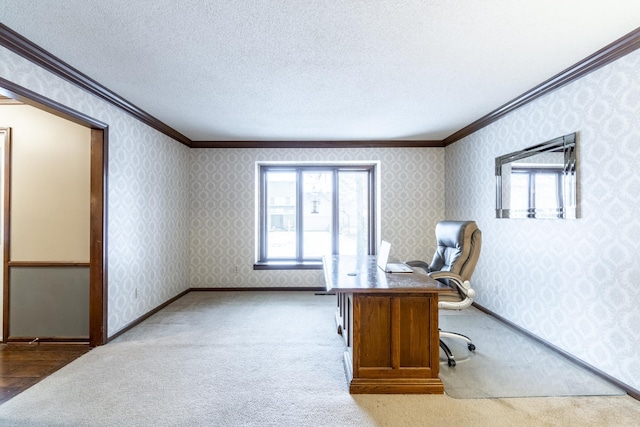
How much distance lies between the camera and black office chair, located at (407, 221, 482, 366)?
103 inches

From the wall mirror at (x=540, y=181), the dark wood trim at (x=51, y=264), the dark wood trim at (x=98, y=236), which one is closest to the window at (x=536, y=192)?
the wall mirror at (x=540, y=181)

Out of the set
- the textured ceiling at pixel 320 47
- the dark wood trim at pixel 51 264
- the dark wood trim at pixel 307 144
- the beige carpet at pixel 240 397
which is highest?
the textured ceiling at pixel 320 47

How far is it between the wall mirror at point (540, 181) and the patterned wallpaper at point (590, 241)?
0.08 metres

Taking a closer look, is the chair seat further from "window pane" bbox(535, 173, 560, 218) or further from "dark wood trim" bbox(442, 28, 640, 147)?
"dark wood trim" bbox(442, 28, 640, 147)

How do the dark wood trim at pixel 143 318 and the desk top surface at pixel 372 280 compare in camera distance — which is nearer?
the desk top surface at pixel 372 280

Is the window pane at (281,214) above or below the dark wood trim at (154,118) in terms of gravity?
below

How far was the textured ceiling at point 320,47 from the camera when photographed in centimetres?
182

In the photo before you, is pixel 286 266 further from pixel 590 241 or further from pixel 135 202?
pixel 590 241

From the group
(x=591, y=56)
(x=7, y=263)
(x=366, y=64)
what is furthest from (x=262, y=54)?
(x=7, y=263)

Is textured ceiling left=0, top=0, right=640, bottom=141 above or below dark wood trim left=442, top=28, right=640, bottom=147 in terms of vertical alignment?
above

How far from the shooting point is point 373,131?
4512 millimetres

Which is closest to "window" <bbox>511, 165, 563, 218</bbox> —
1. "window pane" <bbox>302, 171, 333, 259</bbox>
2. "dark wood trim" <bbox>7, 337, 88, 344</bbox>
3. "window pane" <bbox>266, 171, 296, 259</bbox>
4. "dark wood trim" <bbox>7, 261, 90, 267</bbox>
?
"window pane" <bbox>302, 171, 333, 259</bbox>

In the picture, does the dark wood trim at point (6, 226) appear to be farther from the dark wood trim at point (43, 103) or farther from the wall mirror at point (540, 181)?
the wall mirror at point (540, 181)

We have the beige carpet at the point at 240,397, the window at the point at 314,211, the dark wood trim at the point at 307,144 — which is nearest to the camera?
the beige carpet at the point at 240,397
